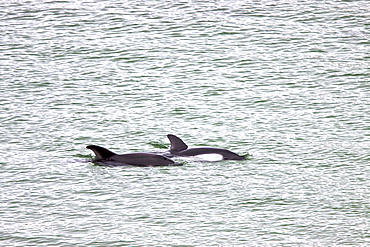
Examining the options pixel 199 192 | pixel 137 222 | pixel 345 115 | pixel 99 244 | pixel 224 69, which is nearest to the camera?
pixel 99 244

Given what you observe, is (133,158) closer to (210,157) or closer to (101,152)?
(101,152)

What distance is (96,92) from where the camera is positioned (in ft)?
89.2

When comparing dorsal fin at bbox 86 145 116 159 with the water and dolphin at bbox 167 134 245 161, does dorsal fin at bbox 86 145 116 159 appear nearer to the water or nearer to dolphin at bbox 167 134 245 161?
the water

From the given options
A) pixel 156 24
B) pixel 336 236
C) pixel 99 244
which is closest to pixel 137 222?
pixel 99 244

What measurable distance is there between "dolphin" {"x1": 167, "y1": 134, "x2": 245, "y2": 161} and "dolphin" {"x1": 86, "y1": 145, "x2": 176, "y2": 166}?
67 centimetres

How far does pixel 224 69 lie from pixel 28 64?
24.6 ft

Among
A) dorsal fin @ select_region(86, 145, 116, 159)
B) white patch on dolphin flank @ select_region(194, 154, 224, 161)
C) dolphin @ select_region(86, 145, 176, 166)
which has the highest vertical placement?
dorsal fin @ select_region(86, 145, 116, 159)

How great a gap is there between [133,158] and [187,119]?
15.0 feet

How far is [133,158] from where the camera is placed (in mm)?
20094

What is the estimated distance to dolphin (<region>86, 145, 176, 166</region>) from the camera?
2003 centimetres

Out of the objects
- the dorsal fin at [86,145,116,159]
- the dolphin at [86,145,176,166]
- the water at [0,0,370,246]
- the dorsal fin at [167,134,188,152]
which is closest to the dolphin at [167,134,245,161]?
the dorsal fin at [167,134,188,152]

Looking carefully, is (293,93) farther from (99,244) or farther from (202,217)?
(99,244)

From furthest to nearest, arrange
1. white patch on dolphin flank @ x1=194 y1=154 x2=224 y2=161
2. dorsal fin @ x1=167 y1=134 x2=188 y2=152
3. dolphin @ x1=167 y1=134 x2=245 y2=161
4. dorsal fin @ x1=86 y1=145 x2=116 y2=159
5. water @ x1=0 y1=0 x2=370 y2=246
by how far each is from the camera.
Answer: dorsal fin @ x1=167 y1=134 x2=188 y2=152
dolphin @ x1=167 y1=134 x2=245 y2=161
white patch on dolphin flank @ x1=194 y1=154 x2=224 y2=161
dorsal fin @ x1=86 y1=145 x2=116 y2=159
water @ x1=0 y1=0 x2=370 y2=246

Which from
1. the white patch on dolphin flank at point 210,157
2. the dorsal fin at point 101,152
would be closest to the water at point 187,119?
the white patch on dolphin flank at point 210,157
